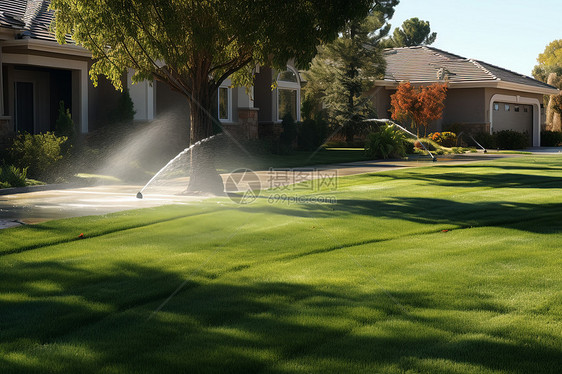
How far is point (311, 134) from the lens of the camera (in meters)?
29.0

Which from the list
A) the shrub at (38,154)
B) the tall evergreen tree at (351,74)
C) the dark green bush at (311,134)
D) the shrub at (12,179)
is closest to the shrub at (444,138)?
the tall evergreen tree at (351,74)

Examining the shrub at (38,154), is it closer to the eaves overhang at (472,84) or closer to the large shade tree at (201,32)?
the large shade tree at (201,32)

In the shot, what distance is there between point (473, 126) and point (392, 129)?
14.1 metres

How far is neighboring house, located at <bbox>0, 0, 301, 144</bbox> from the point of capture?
17.6 m

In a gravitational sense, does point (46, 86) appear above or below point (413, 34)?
below

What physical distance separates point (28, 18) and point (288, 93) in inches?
556

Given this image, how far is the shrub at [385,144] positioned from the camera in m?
23.9

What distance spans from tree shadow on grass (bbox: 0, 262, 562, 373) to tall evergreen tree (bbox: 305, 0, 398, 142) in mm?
27362

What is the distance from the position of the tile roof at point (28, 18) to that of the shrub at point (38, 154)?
3.35 m

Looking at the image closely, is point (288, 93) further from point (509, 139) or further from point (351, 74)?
point (509, 139)

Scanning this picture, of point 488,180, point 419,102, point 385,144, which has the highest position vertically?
point 419,102

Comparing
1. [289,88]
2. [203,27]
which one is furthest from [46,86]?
[289,88]

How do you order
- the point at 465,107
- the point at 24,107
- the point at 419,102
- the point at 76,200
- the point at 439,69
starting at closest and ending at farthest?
1. the point at 76,200
2. the point at 24,107
3. the point at 419,102
4. the point at 465,107
5. the point at 439,69

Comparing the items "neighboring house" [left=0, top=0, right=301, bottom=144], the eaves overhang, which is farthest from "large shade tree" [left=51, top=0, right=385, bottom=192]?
the eaves overhang
